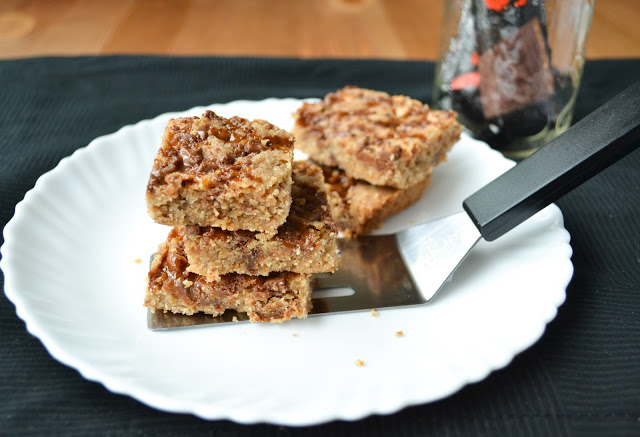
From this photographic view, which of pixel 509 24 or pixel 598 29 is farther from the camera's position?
pixel 598 29

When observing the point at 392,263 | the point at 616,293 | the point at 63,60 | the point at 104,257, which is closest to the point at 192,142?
the point at 104,257

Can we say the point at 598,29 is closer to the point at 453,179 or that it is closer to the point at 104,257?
the point at 453,179

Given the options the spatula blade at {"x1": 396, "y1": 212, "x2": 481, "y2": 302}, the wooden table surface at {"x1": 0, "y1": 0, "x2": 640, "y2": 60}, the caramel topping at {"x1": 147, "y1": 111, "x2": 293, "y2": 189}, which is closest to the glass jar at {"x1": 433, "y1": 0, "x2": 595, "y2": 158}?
the spatula blade at {"x1": 396, "y1": 212, "x2": 481, "y2": 302}

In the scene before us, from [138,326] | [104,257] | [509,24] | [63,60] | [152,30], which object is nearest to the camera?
[138,326]

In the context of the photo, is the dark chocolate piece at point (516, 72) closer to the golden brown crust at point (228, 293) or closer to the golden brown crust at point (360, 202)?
the golden brown crust at point (360, 202)

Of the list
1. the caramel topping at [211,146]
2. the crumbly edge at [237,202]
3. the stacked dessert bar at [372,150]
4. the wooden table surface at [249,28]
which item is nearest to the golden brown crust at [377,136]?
the stacked dessert bar at [372,150]

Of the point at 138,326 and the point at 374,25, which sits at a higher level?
the point at 138,326

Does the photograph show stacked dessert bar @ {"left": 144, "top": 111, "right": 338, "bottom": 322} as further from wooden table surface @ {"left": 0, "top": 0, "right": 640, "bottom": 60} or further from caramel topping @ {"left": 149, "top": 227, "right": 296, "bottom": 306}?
wooden table surface @ {"left": 0, "top": 0, "right": 640, "bottom": 60}
